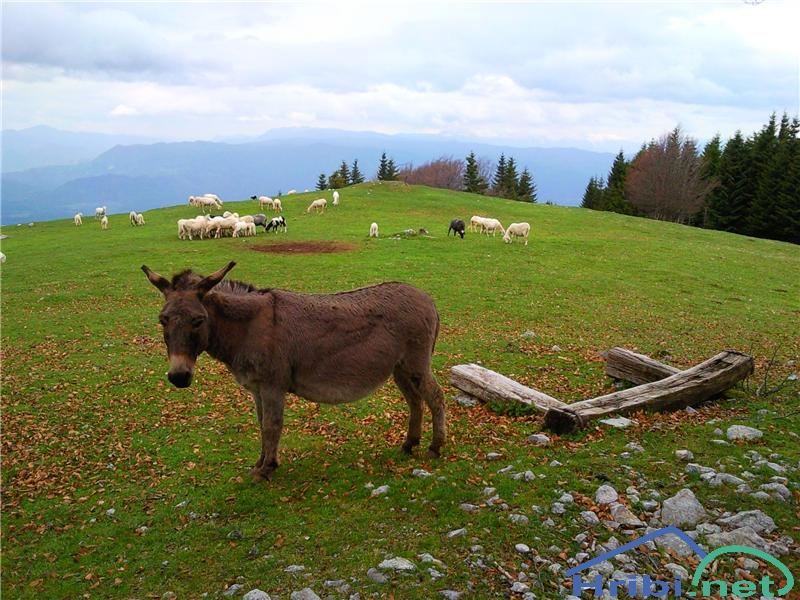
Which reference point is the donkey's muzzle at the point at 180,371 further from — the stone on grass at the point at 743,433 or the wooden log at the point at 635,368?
the wooden log at the point at 635,368

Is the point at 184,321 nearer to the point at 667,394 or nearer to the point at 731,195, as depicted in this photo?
the point at 667,394

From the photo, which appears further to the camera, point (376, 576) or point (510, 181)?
point (510, 181)

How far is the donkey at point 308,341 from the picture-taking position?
7.50m

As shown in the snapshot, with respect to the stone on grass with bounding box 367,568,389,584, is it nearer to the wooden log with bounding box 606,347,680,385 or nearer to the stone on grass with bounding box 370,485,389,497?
the stone on grass with bounding box 370,485,389,497

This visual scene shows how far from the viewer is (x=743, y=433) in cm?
798

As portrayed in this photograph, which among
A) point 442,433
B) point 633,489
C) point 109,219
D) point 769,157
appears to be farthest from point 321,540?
point 769,157

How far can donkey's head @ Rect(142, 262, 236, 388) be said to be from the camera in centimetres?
686

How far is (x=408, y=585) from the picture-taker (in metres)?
5.21

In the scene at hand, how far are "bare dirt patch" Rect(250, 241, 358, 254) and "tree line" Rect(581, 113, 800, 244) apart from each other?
2160 inches

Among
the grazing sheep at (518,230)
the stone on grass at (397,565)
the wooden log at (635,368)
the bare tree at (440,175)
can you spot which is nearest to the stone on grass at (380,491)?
the stone on grass at (397,565)

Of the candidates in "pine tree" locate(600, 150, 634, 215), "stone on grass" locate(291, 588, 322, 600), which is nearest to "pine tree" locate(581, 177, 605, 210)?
"pine tree" locate(600, 150, 634, 215)

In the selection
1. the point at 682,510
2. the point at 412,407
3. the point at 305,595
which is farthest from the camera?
the point at 412,407

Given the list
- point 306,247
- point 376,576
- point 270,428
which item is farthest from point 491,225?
point 376,576

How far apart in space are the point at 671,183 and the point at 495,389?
236ft
